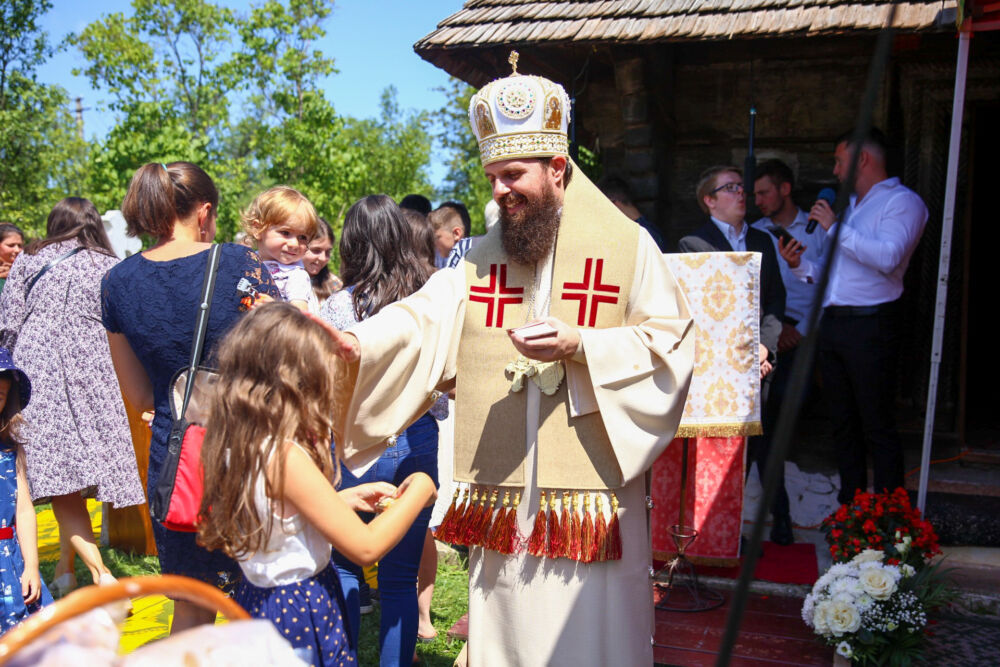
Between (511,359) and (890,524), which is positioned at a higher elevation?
(511,359)

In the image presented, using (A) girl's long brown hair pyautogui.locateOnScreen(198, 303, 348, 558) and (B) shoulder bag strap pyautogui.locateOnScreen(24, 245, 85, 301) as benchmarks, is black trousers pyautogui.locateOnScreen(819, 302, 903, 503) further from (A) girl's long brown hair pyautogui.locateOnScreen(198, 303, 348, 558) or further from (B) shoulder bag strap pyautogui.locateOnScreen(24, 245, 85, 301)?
(B) shoulder bag strap pyautogui.locateOnScreen(24, 245, 85, 301)

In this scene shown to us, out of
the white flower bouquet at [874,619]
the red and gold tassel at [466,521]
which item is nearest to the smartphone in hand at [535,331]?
the red and gold tassel at [466,521]

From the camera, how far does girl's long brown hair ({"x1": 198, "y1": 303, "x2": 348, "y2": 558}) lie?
223 centimetres

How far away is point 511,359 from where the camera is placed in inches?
116

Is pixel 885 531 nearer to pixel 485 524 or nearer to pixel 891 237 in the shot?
pixel 891 237

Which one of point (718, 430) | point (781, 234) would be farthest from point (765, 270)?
point (718, 430)

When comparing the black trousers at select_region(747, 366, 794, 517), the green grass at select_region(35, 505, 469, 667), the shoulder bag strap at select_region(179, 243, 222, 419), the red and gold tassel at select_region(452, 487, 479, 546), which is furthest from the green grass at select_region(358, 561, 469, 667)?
the black trousers at select_region(747, 366, 794, 517)

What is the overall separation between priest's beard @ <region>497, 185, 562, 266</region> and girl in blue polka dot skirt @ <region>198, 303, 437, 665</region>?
818mm

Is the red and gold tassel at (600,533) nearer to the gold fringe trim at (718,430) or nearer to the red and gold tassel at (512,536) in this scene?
the red and gold tassel at (512,536)

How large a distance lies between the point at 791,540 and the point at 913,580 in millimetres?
1214

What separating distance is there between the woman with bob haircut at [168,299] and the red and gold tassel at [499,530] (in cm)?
79

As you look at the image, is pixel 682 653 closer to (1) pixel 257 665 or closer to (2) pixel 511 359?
(2) pixel 511 359

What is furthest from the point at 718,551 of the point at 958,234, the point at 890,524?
the point at 958,234

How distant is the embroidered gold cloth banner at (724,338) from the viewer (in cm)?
436
